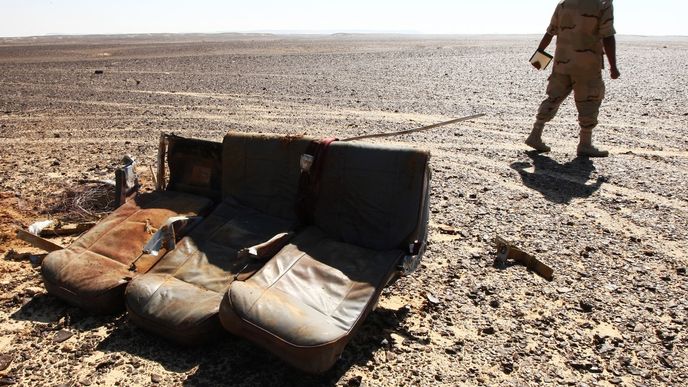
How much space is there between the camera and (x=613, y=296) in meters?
4.07

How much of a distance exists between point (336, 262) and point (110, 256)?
1.73 m

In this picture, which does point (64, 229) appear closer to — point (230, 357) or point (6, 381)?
point (6, 381)

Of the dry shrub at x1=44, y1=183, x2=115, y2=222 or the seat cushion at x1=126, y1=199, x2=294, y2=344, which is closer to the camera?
the seat cushion at x1=126, y1=199, x2=294, y2=344

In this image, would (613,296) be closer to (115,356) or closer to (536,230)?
(536,230)

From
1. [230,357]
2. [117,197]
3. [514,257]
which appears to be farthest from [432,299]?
[117,197]

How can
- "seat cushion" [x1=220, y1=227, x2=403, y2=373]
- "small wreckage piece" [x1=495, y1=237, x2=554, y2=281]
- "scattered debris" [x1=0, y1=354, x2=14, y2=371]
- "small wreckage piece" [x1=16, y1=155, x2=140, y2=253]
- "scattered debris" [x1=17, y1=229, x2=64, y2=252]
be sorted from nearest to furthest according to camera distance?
"seat cushion" [x1=220, y1=227, x2=403, y2=373] → "scattered debris" [x1=0, y1=354, x2=14, y2=371] → "scattered debris" [x1=17, y1=229, x2=64, y2=252] → "small wreckage piece" [x1=495, y1=237, x2=554, y2=281] → "small wreckage piece" [x1=16, y1=155, x2=140, y2=253]

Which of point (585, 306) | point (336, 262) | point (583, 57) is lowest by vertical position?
point (585, 306)

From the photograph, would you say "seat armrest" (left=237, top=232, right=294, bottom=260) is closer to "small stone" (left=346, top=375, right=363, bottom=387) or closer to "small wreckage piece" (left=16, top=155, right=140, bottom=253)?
"small stone" (left=346, top=375, right=363, bottom=387)

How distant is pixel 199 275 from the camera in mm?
3781

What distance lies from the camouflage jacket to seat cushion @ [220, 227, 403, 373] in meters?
5.19

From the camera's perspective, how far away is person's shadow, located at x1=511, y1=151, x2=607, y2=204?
20.8 ft

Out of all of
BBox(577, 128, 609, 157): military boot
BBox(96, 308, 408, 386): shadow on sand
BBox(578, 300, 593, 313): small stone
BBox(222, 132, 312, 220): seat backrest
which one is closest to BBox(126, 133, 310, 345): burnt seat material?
BBox(222, 132, 312, 220): seat backrest

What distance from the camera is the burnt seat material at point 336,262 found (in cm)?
295

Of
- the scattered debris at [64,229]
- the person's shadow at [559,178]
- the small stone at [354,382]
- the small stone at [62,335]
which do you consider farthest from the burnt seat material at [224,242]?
the person's shadow at [559,178]
